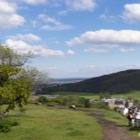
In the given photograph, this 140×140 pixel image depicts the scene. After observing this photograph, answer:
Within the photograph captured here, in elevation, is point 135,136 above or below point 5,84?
below

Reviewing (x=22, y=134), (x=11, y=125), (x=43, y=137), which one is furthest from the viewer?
(x=11, y=125)

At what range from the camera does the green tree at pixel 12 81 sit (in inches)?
1629

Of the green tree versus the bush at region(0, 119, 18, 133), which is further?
the green tree

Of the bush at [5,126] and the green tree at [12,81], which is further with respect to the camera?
the green tree at [12,81]

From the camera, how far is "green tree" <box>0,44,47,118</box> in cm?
4138

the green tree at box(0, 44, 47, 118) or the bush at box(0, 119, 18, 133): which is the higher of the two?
the green tree at box(0, 44, 47, 118)

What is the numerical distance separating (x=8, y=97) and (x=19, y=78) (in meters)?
5.46

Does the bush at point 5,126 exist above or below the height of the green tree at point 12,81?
below

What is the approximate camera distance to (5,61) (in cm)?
4491

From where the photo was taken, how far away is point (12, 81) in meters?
43.5

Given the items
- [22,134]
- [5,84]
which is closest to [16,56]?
[5,84]

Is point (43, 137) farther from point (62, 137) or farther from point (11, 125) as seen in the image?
point (11, 125)

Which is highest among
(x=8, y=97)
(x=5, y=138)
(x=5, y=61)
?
(x=5, y=61)

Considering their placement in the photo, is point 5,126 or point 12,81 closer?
point 5,126
